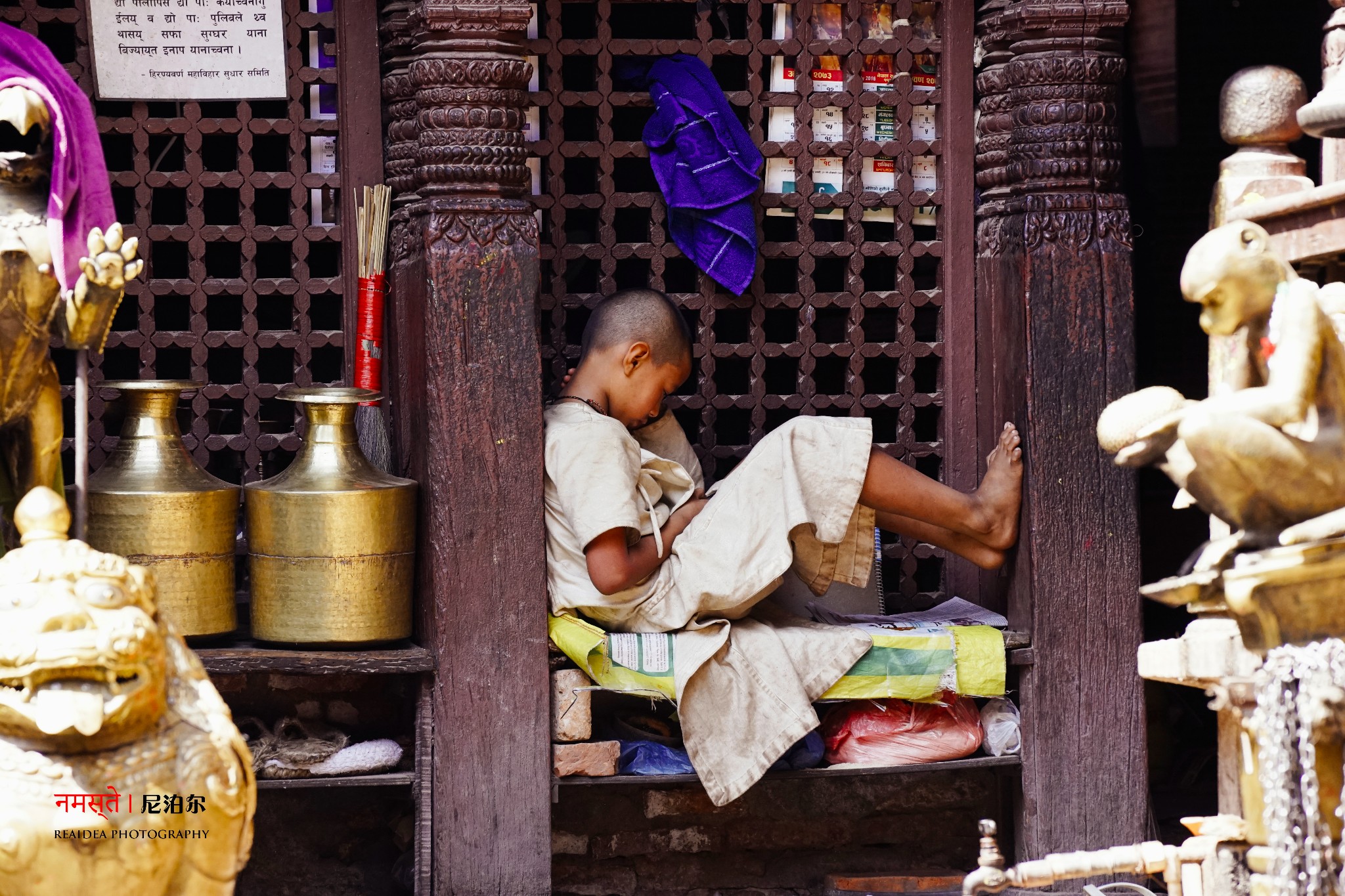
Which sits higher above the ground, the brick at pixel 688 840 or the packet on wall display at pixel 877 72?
the packet on wall display at pixel 877 72

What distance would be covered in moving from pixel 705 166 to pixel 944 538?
4.57 feet

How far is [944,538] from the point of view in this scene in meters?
5.07

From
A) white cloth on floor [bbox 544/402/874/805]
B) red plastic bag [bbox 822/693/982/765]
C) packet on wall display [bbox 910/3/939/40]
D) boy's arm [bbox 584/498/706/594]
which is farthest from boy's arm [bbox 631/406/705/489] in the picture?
packet on wall display [bbox 910/3/939/40]

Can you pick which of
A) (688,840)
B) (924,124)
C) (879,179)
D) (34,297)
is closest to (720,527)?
(688,840)

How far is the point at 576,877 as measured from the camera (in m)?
5.13

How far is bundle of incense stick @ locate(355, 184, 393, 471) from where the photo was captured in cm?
497

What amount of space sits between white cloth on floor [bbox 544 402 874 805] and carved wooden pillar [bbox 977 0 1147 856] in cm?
60

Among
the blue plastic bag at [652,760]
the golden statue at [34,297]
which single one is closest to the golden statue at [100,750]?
the golden statue at [34,297]

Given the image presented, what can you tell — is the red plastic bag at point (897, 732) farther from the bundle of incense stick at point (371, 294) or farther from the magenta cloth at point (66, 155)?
the magenta cloth at point (66, 155)

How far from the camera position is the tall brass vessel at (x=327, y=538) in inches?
184

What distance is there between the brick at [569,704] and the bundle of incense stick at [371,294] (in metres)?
0.89

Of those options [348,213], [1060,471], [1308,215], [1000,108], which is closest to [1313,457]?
[1308,215]

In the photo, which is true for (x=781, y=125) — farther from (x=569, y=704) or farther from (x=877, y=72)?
(x=569, y=704)

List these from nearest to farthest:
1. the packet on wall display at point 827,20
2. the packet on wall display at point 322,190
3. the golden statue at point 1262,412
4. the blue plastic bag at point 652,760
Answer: the golden statue at point 1262,412
the blue plastic bag at point 652,760
the packet on wall display at point 322,190
the packet on wall display at point 827,20
